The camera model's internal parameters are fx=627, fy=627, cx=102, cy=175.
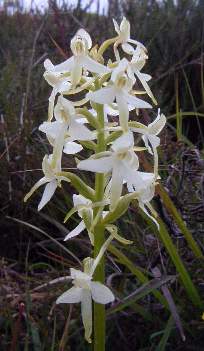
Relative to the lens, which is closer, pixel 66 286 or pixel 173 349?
pixel 173 349

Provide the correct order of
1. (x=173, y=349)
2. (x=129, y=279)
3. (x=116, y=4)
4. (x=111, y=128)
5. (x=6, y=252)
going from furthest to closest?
(x=116, y=4) < (x=6, y=252) < (x=129, y=279) < (x=173, y=349) < (x=111, y=128)

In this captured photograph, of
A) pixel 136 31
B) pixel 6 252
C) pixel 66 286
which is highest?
pixel 136 31

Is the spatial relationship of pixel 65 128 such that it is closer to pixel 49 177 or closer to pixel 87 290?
pixel 49 177

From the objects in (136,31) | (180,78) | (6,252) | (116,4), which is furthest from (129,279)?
(116,4)

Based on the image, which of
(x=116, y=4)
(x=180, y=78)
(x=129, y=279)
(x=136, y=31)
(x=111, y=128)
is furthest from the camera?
(x=116, y=4)

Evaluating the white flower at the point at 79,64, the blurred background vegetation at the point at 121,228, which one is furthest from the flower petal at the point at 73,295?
the white flower at the point at 79,64

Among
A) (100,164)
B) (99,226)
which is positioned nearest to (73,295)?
(99,226)

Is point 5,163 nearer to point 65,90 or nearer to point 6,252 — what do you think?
point 6,252
